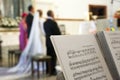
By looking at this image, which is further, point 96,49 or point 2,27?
point 2,27

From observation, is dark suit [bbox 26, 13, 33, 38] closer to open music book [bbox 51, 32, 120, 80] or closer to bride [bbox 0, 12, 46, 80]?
bride [bbox 0, 12, 46, 80]

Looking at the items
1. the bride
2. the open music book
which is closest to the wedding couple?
the bride

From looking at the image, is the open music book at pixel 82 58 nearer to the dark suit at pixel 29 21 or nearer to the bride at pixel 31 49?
the bride at pixel 31 49

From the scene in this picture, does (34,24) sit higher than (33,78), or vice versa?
(34,24)

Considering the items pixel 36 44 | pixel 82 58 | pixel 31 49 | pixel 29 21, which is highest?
pixel 82 58

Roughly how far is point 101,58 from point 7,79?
15.5ft

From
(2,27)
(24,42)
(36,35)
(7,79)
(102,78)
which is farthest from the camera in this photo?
(2,27)

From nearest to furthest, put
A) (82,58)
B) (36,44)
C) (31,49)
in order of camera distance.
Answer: (82,58) → (36,44) → (31,49)

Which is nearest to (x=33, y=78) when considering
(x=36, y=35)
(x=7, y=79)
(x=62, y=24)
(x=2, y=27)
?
(x=7, y=79)

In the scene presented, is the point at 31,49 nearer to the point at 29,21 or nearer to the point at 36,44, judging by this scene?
the point at 36,44

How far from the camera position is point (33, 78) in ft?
19.0

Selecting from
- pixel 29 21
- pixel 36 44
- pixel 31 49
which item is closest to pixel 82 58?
pixel 36 44

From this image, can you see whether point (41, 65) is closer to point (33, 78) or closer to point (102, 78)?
point (33, 78)

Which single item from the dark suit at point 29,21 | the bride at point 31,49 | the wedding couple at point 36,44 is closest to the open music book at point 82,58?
the wedding couple at point 36,44
